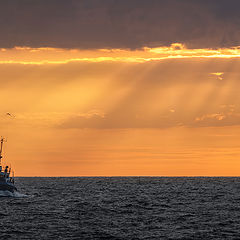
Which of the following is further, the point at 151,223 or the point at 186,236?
the point at 151,223

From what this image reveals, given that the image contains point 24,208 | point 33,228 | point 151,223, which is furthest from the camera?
point 24,208

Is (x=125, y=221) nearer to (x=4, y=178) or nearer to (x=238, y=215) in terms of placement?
(x=238, y=215)

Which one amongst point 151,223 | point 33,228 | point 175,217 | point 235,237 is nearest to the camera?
point 235,237

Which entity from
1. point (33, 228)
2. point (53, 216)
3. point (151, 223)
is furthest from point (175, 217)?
point (33, 228)

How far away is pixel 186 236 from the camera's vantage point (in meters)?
59.5

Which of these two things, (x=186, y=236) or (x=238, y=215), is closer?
(x=186, y=236)

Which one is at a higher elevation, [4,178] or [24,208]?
[4,178]

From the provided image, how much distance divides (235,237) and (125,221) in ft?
63.7

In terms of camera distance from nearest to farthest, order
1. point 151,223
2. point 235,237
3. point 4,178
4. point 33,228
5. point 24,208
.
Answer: point 235,237
point 33,228
point 151,223
point 24,208
point 4,178

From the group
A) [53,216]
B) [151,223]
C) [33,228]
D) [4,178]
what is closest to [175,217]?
[151,223]

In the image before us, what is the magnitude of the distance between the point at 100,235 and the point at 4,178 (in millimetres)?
63119

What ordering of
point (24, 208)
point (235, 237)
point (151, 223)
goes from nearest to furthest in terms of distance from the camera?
point (235, 237)
point (151, 223)
point (24, 208)

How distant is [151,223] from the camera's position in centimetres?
7156

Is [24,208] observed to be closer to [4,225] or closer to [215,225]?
[4,225]
